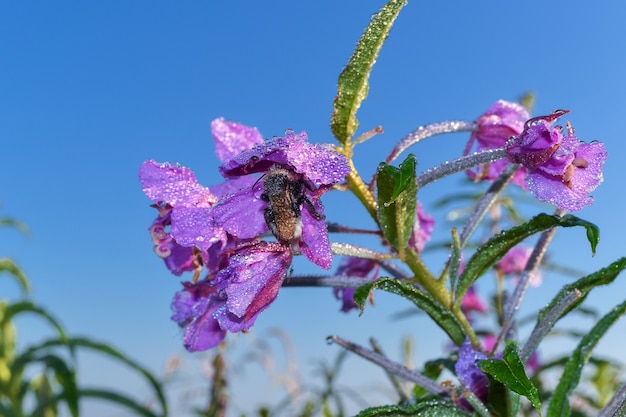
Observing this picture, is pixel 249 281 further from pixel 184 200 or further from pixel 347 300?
pixel 347 300

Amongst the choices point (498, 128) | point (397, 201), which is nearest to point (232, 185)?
point (397, 201)

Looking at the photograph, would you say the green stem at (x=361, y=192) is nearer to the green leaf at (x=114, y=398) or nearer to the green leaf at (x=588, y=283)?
the green leaf at (x=588, y=283)

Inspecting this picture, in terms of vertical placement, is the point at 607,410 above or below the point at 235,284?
below

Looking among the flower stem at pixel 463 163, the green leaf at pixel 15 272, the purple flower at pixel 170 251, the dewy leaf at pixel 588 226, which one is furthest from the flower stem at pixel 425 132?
the green leaf at pixel 15 272

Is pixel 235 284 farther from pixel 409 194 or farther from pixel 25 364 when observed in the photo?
Answer: pixel 25 364

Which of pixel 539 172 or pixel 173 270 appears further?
pixel 173 270

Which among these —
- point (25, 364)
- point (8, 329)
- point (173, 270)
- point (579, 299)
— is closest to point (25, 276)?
point (8, 329)

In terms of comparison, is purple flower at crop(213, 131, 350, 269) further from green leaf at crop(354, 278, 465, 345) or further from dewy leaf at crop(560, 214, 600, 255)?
dewy leaf at crop(560, 214, 600, 255)
